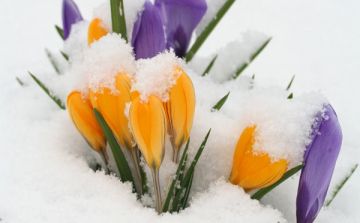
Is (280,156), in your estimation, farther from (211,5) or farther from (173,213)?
(211,5)

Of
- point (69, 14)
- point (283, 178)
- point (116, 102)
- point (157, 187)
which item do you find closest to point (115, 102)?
point (116, 102)

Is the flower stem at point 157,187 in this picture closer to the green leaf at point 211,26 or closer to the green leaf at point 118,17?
the green leaf at point 118,17

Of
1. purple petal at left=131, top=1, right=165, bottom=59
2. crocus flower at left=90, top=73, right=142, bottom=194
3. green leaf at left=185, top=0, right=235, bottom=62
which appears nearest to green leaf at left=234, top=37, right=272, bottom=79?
green leaf at left=185, top=0, right=235, bottom=62

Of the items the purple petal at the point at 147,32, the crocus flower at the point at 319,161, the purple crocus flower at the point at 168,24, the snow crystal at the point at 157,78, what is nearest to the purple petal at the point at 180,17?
the purple crocus flower at the point at 168,24

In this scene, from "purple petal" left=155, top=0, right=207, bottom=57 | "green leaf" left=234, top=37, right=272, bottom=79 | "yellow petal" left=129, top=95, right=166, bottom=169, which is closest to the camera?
"yellow petal" left=129, top=95, right=166, bottom=169

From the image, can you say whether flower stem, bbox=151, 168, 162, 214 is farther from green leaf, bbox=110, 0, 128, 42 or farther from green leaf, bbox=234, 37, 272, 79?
green leaf, bbox=234, 37, 272, 79

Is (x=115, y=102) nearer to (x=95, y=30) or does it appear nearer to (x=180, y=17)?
(x=95, y=30)
